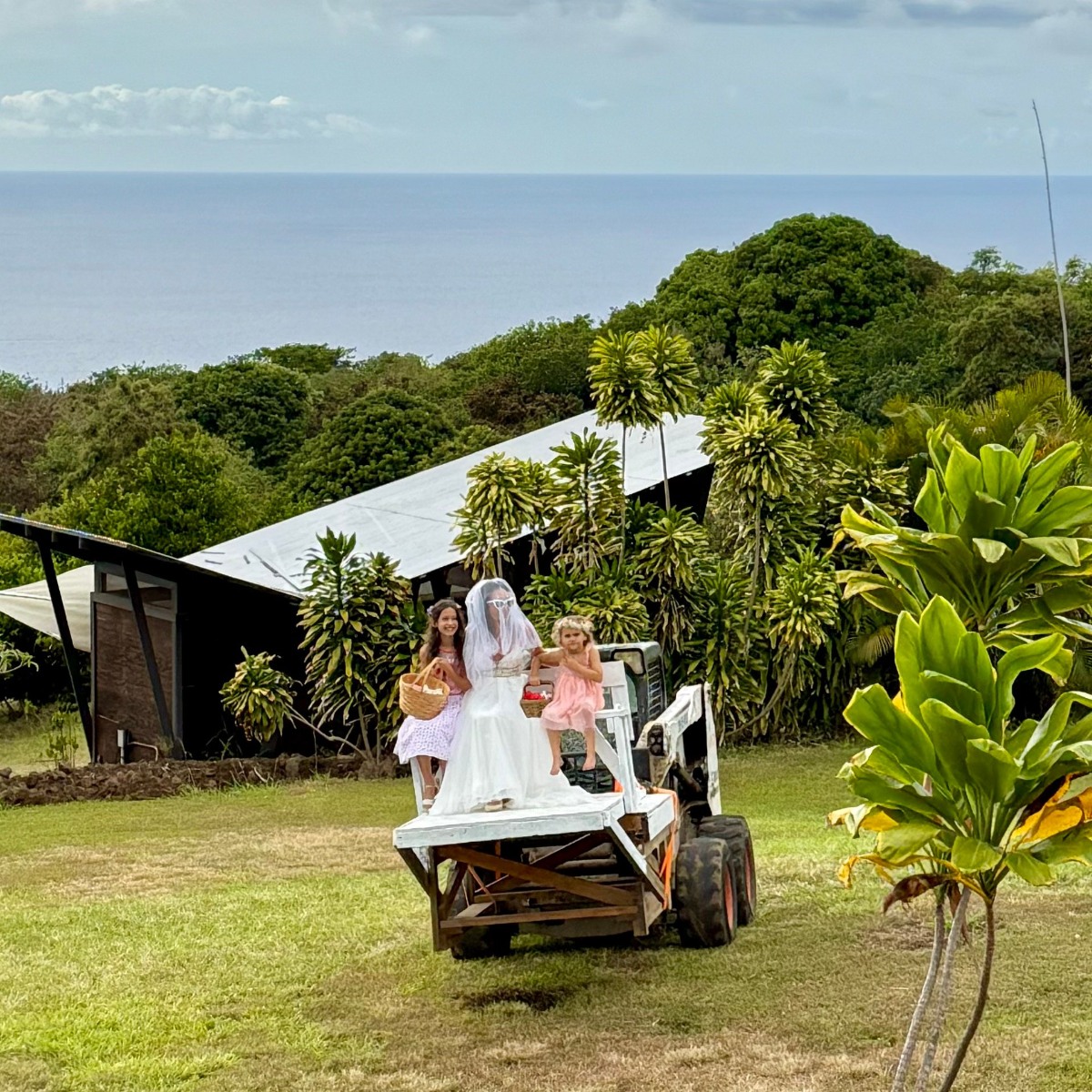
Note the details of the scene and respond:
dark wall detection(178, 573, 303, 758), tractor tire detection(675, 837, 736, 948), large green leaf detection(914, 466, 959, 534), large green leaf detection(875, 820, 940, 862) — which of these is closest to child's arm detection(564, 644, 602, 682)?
tractor tire detection(675, 837, 736, 948)

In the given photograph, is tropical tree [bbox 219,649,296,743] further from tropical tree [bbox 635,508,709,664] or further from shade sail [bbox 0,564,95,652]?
shade sail [bbox 0,564,95,652]

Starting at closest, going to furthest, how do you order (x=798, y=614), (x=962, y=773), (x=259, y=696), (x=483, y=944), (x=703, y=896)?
(x=962, y=773) → (x=703, y=896) → (x=483, y=944) → (x=798, y=614) → (x=259, y=696)

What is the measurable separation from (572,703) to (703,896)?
1508 millimetres

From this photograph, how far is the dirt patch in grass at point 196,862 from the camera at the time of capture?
12562 mm

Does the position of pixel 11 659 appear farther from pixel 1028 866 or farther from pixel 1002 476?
pixel 1028 866

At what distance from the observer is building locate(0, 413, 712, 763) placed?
63.1 feet

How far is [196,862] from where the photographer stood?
1342 cm

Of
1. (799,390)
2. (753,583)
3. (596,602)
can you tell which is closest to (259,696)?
(596,602)

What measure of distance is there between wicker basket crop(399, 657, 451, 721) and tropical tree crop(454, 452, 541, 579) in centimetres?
913

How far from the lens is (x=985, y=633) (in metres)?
5.94

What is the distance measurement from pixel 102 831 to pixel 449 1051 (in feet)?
27.2

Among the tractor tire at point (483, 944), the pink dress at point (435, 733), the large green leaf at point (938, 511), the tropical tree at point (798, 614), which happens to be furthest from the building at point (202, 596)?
the large green leaf at point (938, 511)

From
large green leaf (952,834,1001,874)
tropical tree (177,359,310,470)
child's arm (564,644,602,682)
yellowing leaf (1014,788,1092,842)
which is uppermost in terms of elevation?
tropical tree (177,359,310,470)

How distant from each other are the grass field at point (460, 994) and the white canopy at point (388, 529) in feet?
23.1
